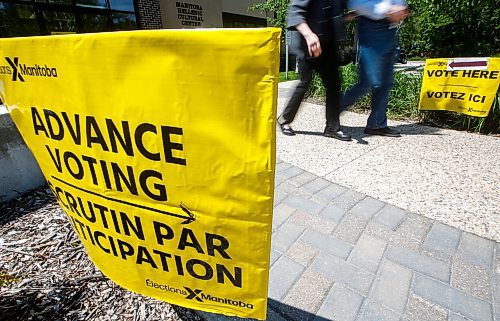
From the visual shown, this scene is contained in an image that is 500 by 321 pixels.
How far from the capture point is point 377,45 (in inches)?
133

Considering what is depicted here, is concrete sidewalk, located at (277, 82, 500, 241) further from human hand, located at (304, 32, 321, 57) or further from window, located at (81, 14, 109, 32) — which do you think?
window, located at (81, 14, 109, 32)

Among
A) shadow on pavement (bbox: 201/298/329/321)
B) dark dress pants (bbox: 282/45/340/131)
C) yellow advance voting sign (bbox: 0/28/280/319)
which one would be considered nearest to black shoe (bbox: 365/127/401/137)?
dark dress pants (bbox: 282/45/340/131)

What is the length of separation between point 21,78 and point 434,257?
2371 millimetres

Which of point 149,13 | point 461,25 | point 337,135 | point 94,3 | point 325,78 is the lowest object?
point 337,135

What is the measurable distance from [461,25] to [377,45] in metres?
3.74

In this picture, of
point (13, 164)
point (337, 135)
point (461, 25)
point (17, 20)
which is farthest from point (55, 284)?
point (17, 20)

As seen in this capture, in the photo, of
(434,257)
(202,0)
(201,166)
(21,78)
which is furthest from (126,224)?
(202,0)

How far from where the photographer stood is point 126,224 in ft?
3.70

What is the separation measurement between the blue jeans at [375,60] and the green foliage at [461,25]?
3179mm

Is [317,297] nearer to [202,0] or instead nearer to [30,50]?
[30,50]

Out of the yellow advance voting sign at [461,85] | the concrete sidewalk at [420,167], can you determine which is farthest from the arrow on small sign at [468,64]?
the concrete sidewalk at [420,167]

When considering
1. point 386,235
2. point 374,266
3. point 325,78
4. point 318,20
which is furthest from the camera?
point 325,78

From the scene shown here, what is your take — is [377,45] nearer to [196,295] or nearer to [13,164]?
[196,295]

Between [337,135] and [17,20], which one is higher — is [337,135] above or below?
below
